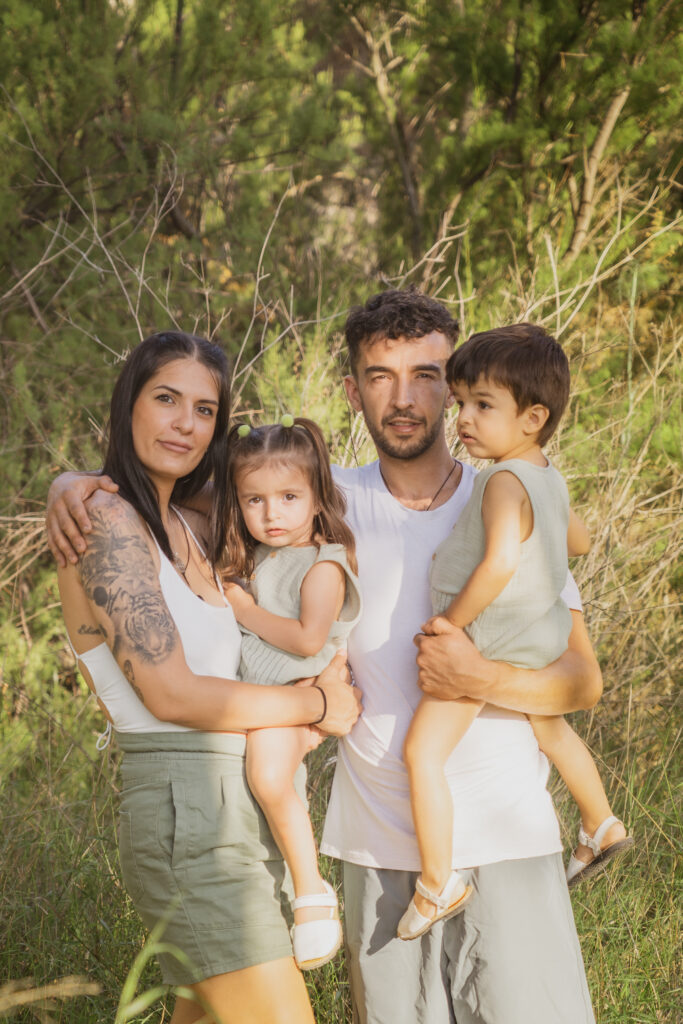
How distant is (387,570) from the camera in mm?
2391

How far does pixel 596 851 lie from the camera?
2.47m

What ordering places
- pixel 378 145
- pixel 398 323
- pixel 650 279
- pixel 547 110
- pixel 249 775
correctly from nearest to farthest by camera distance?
pixel 249 775 < pixel 398 323 < pixel 650 279 < pixel 547 110 < pixel 378 145

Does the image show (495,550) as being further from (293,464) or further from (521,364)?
(293,464)

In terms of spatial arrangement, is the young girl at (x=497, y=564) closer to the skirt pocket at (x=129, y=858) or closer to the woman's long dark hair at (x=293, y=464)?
the woman's long dark hair at (x=293, y=464)

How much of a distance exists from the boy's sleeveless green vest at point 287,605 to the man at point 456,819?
58 mm

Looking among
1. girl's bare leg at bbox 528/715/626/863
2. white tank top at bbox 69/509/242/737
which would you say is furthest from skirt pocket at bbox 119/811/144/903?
girl's bare leg at bbox 528/715/626/863

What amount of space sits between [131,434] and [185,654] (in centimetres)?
56

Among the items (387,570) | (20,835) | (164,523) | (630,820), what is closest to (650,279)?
(630,820)

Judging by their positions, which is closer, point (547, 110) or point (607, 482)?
point (607, 482)

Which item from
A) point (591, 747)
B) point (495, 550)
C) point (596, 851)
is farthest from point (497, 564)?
point (591, 747)

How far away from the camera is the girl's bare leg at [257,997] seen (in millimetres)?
1921

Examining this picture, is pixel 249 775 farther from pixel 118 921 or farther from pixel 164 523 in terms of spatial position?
pixel 118 921

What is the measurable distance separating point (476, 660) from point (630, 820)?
1.75 meters

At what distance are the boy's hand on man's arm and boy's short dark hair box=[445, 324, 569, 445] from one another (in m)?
0.95
